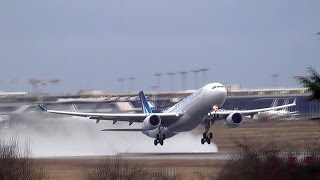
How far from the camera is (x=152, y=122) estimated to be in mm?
91438

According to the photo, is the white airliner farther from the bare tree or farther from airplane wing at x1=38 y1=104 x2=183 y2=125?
the bare tree

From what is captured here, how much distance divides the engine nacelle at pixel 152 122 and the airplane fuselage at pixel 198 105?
2.31 m

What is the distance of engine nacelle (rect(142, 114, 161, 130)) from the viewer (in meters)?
91.2

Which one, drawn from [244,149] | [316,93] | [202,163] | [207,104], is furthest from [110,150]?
[316,93]

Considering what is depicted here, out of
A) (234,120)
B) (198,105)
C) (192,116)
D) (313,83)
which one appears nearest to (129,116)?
(192,116)

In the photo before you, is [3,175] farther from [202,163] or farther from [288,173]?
[202,163]

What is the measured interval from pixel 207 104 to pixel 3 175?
47050 mm

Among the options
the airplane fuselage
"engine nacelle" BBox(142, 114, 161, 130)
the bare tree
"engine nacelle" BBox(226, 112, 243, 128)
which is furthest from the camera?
"engine nacelle" BBox(226, 112, 243, 128)

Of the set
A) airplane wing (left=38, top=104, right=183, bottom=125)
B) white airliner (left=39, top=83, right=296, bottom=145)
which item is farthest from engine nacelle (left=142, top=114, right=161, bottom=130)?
airplane wing (left=38, top=104, right=183, bottom=125)

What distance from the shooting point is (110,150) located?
97.4m

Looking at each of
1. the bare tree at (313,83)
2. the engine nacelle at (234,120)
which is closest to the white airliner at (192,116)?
the engine nacelle at (234,120)

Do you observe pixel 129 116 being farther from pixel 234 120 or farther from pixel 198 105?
pixel 234 120

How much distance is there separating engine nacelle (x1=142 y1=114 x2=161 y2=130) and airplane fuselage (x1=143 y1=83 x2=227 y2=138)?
231cm

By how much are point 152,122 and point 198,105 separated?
513 cm
